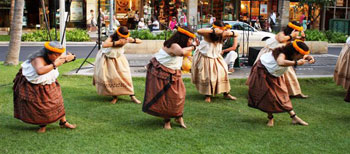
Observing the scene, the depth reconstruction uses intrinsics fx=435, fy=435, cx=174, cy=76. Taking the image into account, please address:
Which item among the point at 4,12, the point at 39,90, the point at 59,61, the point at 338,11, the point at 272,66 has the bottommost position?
the point at 39,90

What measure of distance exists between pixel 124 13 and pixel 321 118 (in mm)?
25841

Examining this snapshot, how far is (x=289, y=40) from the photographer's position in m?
Answer: 8.19

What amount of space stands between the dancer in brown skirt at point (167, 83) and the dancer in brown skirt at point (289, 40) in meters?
2.39

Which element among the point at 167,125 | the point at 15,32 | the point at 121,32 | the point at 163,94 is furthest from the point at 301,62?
the point at 15,32

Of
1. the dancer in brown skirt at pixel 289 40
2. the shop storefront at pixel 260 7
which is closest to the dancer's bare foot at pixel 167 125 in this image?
the dancer in brown skirt at pixel 289 40

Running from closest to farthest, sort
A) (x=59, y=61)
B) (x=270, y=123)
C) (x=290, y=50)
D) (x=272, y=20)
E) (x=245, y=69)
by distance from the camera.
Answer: (x=59, y=61) → (x=290, y=50) → (x=270, y=123) → (x=245, y=69) → (x=272, y=20)

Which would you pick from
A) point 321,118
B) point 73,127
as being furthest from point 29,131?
point 321,118

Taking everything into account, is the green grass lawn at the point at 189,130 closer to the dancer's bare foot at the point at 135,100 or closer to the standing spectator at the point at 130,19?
the dancer's bare foot at the point at 135,100

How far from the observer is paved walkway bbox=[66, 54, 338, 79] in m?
11.6

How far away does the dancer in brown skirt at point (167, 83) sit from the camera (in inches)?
257

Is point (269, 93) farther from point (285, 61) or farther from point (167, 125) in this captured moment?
point (167, 125)

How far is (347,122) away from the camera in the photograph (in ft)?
24.0

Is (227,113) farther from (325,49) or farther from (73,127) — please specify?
(325,49)

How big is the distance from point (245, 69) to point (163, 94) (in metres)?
6.59
